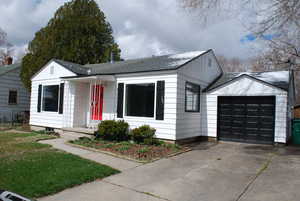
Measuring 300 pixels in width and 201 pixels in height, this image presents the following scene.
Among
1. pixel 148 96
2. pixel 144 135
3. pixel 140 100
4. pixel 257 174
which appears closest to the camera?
pixel 257 174

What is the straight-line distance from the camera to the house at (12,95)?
16906 millimetres

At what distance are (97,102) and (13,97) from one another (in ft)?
35.7

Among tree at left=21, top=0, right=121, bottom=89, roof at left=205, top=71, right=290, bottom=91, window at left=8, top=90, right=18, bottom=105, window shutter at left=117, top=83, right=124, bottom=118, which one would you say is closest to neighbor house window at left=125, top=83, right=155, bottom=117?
window shutter at left=117, top=83, right=124, bottom=118

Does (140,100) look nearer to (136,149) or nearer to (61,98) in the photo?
(136,149)

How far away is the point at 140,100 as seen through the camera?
374 inches

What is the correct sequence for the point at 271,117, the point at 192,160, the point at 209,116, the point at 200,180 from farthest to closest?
the point at 209,116 < the point at 271,117 < the point at 192,160 < the point at 200,180

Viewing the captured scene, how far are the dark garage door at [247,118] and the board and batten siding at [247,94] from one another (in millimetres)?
211

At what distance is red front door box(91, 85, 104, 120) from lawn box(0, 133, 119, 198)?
401cm

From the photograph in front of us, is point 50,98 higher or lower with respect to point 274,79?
lower

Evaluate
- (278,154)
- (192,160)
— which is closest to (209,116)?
(278,154)

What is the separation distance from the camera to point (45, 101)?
1247 cm

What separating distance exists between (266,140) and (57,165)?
331 inches

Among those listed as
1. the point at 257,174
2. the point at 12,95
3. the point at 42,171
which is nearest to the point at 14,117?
the point at 12,95

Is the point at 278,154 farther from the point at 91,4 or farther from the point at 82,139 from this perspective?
the point at 91,4
